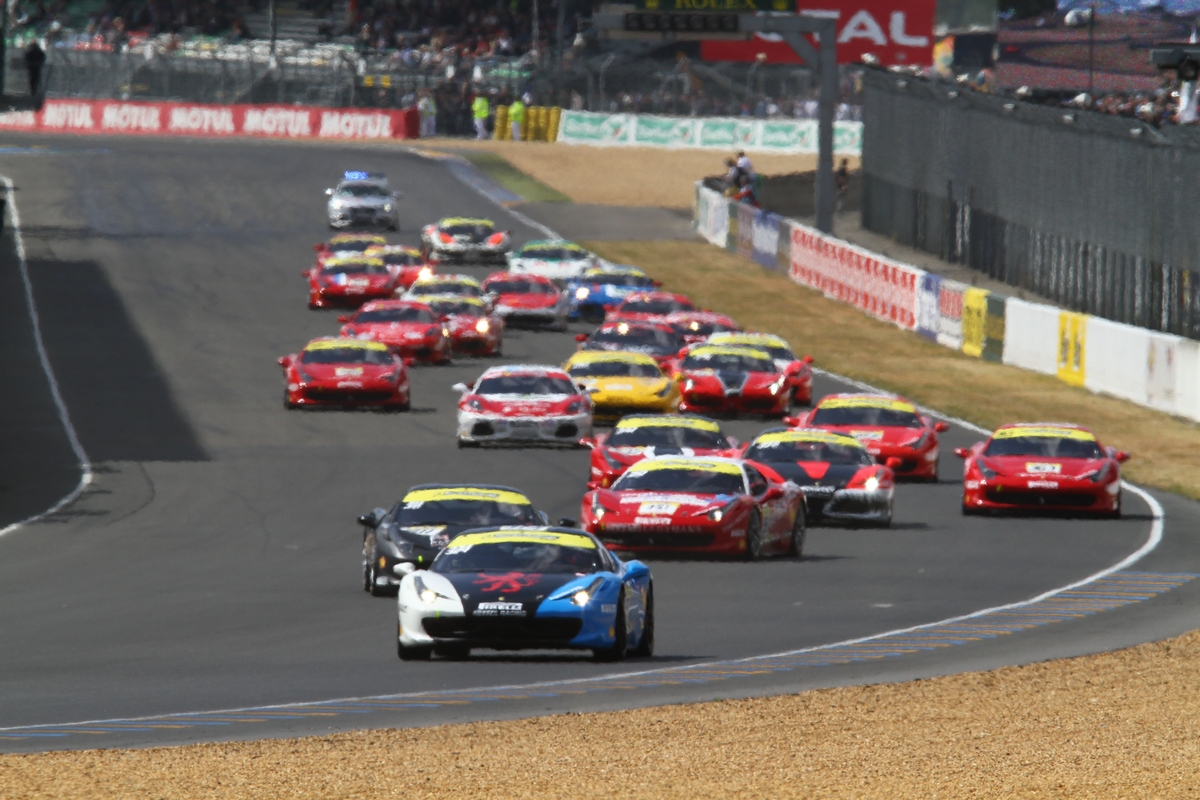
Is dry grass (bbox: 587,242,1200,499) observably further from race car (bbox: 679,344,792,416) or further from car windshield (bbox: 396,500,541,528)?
car windshield (bbox: 396,500,541,528)

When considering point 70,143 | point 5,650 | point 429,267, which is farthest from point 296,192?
point 5,650

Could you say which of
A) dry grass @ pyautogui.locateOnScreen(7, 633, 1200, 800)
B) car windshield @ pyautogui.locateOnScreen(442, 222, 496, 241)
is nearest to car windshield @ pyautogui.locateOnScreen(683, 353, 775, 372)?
car windshield @ pyautogui.locateOnScreen(442, 222, 496, 241)

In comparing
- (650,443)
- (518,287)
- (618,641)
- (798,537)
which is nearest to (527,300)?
(518,287)

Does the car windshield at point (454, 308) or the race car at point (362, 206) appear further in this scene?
the race car at point (362, 206)

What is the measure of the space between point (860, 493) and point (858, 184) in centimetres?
5602

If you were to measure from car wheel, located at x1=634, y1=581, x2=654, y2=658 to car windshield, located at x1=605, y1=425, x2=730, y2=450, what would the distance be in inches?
444

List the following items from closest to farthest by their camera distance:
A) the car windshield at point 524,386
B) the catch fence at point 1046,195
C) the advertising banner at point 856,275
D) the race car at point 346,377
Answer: the car windshield at point 524,386
the race car at point 346,377
the catch fence at point 1046,195
the advertising banner at point 856,275

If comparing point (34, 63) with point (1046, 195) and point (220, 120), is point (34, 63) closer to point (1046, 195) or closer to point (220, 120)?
point (1046, 195)

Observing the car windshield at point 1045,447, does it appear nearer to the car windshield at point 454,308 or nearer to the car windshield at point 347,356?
the car windshield at point 347,356

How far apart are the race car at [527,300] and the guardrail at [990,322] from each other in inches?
310

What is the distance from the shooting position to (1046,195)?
4834 cm

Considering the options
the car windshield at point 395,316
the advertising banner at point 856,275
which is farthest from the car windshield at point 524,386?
the advertising banner at point 856,275

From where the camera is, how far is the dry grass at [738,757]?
12414mm

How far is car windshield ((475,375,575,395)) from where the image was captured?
34.4m
